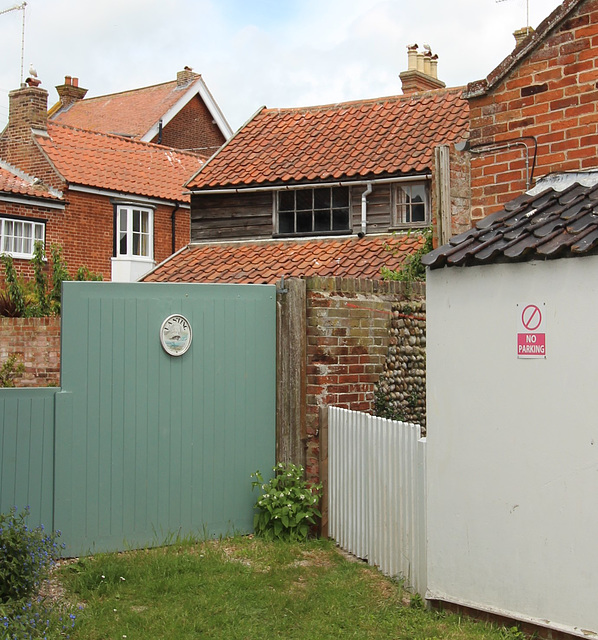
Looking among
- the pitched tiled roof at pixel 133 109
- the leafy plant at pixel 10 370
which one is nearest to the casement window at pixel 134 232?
the pitched tiled roof at pixel 133 109

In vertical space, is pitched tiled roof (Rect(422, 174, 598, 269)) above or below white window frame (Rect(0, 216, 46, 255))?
below

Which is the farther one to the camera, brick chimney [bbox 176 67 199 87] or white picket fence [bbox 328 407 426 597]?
brick chimney [bbox 176 67 199 87]

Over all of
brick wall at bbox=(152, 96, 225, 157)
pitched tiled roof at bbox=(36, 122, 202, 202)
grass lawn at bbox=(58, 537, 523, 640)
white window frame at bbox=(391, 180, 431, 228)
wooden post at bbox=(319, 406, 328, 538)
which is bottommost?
grass lawn at bbox=(58, 537, 523, 640)

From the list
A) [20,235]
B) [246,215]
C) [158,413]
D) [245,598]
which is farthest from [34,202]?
[245,598]

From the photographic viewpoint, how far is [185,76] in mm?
33094

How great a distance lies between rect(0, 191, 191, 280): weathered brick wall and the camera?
22.8 metres

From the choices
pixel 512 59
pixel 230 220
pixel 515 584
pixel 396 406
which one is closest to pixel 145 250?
pixel 230 220

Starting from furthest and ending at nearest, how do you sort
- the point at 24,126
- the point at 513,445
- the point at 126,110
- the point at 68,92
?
the point at 68,92 → the point at 126,110 → the point at 24,126 → the point at 513,445

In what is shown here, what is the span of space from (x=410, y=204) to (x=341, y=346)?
30.2 feet

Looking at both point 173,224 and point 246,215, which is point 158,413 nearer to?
point 246,215

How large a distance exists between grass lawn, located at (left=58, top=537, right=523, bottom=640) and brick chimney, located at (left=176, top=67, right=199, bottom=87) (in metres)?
28.1

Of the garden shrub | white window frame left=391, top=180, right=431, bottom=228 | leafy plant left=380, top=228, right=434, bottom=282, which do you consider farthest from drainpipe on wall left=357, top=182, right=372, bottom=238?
the garden shrub

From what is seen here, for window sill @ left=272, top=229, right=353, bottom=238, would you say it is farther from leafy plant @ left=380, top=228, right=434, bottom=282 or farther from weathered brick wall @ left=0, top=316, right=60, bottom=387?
weathered brick wall @ left=0, top=316, right=60, bottom=387

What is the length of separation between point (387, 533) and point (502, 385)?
1.79 m
